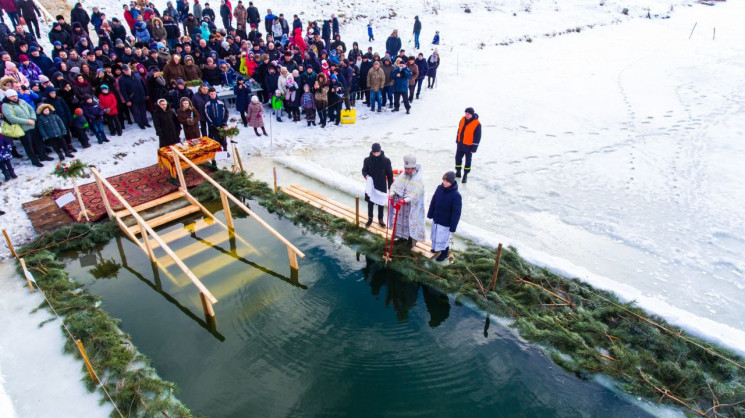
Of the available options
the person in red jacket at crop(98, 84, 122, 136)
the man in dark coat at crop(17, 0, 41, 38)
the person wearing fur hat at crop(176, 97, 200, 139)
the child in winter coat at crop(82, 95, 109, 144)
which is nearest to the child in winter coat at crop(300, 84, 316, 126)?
the person wearing fur hat at crop(176, 97, 200, 139)

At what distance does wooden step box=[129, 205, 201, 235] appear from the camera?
837 centimetres

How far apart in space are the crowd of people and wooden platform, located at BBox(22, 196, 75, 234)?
145 cm

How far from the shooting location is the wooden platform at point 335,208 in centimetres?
764

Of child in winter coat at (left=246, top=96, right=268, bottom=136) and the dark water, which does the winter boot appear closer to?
the dark water

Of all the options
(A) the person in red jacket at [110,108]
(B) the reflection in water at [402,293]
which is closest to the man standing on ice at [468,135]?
(B) the reflection in water at [402,293]

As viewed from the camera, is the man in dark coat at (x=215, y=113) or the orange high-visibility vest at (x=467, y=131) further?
the man in dark coat at (x=215, y=113)

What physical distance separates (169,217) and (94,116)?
446 centimetres

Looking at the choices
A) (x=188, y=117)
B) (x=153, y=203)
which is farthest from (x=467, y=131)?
(x=153, y=203)

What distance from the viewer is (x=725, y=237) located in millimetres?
8094

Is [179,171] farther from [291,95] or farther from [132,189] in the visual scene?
[291,95]

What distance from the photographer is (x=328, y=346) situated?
5895 mm

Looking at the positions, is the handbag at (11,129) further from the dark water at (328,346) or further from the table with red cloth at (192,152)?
the dark water at (328,346)

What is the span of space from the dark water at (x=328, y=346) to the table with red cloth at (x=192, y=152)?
2.61 m

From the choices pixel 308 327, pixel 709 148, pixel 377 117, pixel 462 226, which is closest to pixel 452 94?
pixel 377 117
